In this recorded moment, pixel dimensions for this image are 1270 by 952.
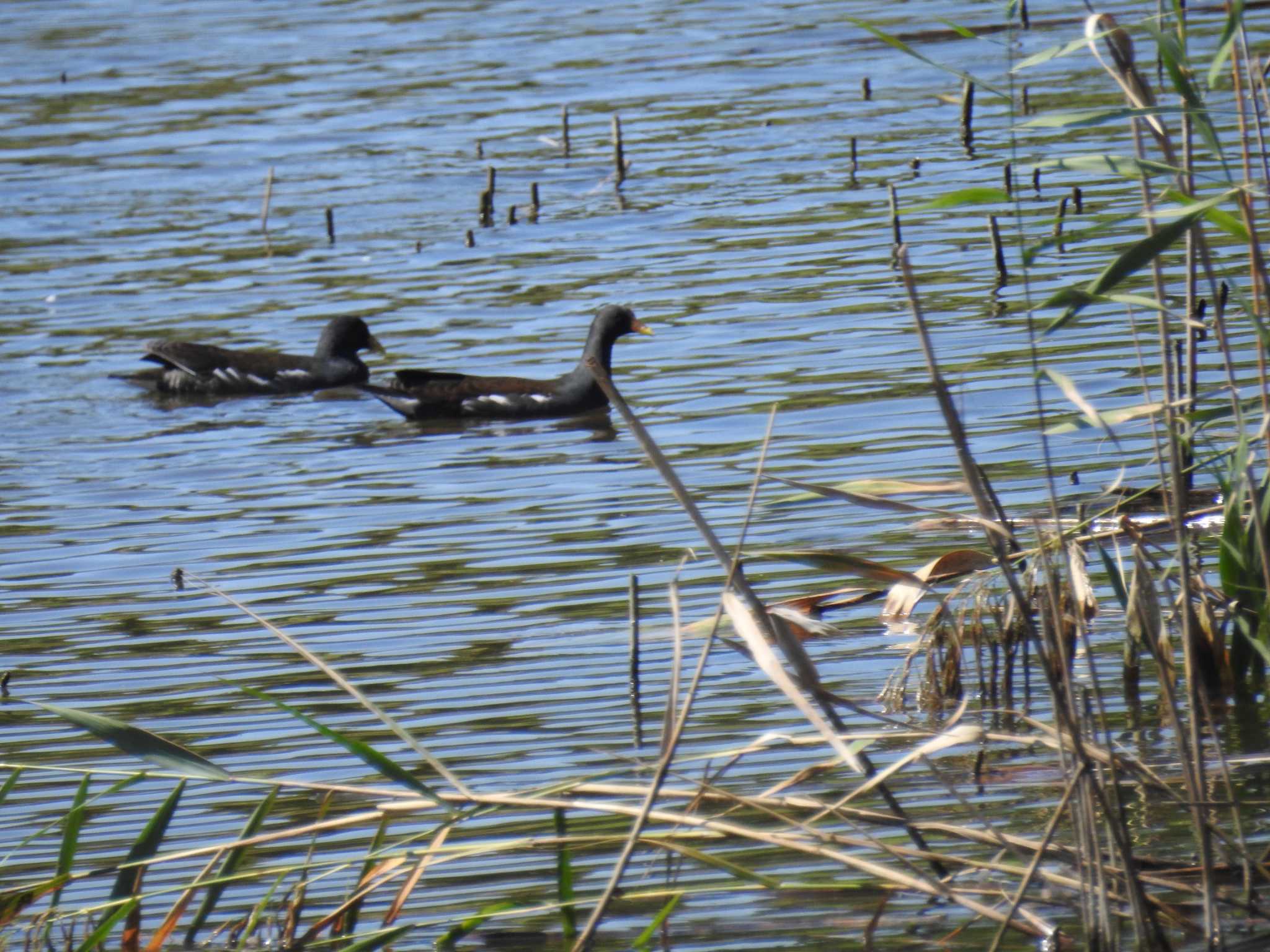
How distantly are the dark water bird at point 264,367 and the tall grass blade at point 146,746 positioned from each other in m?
8.53

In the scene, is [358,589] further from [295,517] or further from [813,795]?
[813,795]

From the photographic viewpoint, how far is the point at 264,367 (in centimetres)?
1345

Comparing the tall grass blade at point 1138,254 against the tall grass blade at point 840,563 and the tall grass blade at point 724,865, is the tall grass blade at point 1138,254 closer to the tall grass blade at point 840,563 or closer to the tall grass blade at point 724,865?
the tall grass blade at point 840,563

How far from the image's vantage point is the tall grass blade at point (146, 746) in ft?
15.2

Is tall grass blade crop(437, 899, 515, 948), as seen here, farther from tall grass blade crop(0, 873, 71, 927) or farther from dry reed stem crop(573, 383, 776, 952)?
tall grass blade crop(0, 873, 71, 927)

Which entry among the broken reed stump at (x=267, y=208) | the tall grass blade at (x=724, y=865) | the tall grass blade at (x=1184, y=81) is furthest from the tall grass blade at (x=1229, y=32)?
the broken reed stump at (x=267, y=208)

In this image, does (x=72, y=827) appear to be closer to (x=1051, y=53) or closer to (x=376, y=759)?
→ (x=376, y=759)

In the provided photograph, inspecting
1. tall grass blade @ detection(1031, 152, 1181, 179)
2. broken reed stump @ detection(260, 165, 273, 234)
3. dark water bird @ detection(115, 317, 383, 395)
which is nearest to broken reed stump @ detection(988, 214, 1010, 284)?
dark water bird @ detection(115, 317, 383, 395)

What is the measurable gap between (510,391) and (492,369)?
1153 mm

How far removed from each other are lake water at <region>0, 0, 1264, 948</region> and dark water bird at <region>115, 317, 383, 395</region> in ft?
0.56

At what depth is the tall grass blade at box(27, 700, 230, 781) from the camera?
15.2ft

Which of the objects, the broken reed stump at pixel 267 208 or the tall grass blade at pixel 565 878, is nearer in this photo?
the tall grass blade at pixel 565 878

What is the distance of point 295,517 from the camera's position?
33.0 feet

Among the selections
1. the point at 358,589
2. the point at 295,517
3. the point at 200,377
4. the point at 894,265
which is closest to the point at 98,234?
the point at 200,377
